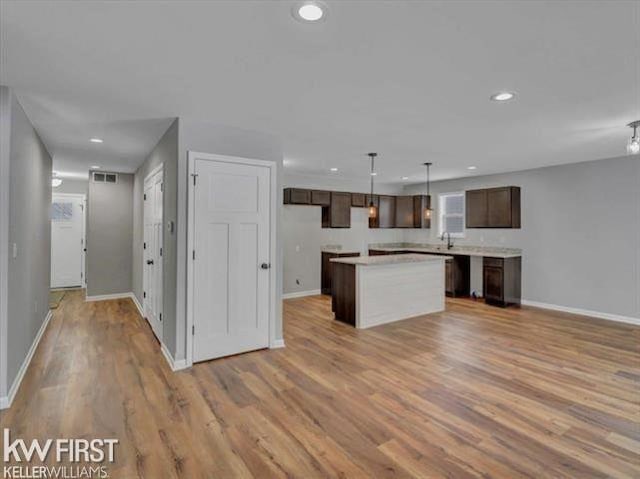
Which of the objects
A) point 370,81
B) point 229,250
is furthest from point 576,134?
point 229,250

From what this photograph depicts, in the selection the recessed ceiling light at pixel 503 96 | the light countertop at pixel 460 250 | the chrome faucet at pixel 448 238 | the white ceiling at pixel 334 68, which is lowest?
the light countertop at pixel 460 250

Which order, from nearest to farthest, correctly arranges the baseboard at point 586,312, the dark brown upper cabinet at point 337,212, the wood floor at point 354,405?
the wood floor at point 354,405
the baseboard at point 586,312
the dark brown upper cabinet at point 337,212

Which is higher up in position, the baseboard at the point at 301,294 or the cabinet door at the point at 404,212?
the cabinet door at the point at 404,212

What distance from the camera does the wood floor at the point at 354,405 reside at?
6.86ft

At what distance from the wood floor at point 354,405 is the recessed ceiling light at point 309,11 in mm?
2569

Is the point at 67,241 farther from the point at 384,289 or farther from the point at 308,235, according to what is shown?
the point at 384,289

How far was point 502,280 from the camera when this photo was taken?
6.19 meters

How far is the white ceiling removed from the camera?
5.95ft

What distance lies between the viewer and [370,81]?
262 centimetres

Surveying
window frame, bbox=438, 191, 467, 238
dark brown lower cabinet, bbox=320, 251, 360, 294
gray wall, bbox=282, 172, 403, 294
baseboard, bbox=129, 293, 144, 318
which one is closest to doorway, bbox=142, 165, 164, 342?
baseboard, bbox=129, 293, 144, 318

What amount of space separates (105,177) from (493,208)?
769 cm

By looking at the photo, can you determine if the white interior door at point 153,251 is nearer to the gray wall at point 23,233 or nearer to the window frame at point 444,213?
the gray wall at point 23,233

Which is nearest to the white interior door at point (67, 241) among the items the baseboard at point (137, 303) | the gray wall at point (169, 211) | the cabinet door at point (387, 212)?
the baseboard at point (137, 303)

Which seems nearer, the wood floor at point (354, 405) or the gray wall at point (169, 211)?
the wood floor at point (354, 405)
